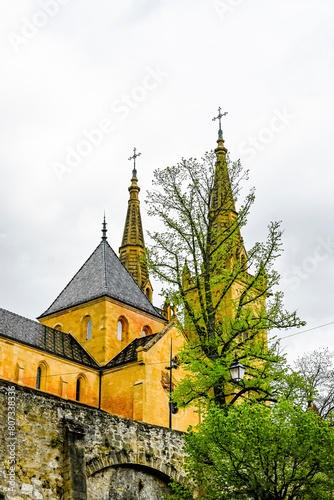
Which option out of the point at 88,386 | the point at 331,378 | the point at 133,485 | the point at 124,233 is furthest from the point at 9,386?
the point at 124,233

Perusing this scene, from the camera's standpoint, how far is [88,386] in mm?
33750

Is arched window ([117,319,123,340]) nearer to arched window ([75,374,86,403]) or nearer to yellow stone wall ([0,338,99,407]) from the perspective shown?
yellow stone wall ([0,338,99,407])

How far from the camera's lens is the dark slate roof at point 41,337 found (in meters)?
31.6

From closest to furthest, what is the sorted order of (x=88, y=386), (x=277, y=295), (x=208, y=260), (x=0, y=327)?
(x=277, y=295) → (x=208, y=260) → (x=0, y=327) → (x=88, y=386)

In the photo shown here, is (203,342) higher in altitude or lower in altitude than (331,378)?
lower

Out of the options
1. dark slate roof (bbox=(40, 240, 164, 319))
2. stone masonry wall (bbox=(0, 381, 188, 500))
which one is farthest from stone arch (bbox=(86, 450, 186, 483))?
dark slate roof (bbox=(40, 240, 164, 319))

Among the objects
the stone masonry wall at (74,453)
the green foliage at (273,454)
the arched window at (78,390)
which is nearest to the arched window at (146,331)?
the arched window at (78,390)

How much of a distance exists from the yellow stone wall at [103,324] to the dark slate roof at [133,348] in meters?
0.57

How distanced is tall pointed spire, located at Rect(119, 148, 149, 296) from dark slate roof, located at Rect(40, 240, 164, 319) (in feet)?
27.5

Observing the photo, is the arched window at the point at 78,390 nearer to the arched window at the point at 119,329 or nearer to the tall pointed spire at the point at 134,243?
the arched window at the point at 119,329

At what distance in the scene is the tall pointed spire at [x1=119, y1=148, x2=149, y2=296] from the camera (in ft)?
167

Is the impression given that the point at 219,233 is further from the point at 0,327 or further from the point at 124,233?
the point at 124,233

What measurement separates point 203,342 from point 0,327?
44.1 ft

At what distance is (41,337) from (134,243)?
20.0 m
